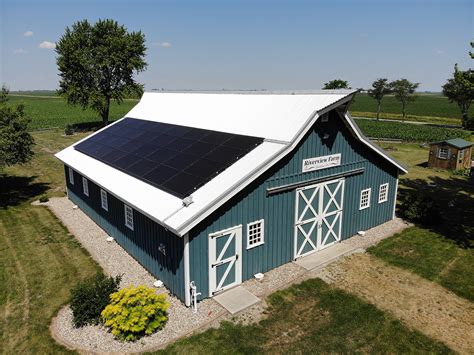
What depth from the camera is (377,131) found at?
54.4 meters

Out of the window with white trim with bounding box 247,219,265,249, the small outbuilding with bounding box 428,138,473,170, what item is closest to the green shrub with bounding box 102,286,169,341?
the window with white trim with bounding box 247,219,265,249

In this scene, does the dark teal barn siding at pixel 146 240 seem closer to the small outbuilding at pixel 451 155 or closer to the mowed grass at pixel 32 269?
the mowed grass at pixel 32 269

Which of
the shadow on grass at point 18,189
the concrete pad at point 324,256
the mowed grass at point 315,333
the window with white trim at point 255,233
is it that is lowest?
the mowed grass at point 315,333

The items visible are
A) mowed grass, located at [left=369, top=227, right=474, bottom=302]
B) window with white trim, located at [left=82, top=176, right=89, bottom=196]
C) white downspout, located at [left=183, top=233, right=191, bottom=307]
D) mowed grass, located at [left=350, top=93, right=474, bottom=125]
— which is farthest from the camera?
mowed grass, located at [left=350, top=93, right=474, bottom=125]

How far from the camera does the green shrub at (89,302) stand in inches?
436

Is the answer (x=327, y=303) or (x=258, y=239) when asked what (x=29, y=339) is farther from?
(x=327, y=303)

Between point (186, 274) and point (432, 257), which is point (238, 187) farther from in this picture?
point (432, 257)

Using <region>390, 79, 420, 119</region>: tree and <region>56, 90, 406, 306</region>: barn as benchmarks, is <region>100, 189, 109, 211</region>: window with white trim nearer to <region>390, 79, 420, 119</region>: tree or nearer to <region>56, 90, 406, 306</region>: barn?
<region>56, 90, 406, 306</region>: barn

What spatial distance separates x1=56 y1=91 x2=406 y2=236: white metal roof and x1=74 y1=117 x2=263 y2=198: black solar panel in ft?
1.23

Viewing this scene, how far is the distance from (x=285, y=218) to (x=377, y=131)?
45.0m

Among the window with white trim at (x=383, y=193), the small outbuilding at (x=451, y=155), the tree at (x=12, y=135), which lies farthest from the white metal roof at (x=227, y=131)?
the small outbuilding at (x=451, y=155)

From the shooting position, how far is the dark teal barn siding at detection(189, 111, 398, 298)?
1234 centimetres

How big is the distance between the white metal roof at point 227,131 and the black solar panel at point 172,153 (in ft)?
1.23

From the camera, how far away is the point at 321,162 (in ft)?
50.5
